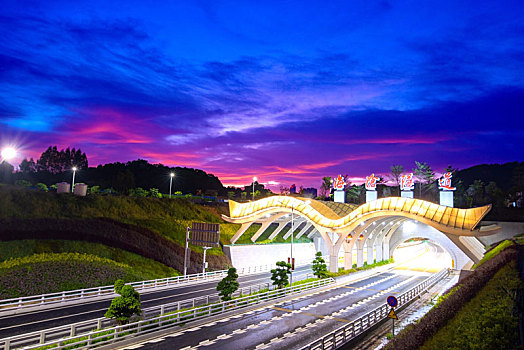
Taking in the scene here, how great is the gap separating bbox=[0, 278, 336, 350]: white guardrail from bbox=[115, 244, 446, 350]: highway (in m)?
0.95

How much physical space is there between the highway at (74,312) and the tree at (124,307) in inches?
218

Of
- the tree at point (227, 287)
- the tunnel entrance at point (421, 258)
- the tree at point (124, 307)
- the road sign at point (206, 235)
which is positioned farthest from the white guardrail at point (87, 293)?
the tunnel entrance at point (421, 258)

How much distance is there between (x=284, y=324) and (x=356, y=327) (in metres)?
5.12

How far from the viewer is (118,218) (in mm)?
48781

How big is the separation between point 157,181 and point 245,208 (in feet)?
261

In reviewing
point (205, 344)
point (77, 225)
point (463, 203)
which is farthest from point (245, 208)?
point (463, 203)

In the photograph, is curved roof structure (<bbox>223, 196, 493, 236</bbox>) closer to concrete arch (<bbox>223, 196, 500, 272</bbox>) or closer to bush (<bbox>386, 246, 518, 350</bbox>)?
concrete arch (<bbox>223, 196, 500, 272</bbox>)

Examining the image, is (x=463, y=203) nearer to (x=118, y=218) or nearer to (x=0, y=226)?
(x=118, y=218)

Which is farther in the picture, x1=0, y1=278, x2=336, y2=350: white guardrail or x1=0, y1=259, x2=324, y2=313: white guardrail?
x1=0, y1=259, x2=324, y2=313: white guardrail

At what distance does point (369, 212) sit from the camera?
47969 millimetres

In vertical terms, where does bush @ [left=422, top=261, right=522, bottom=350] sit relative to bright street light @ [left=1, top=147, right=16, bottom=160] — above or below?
below

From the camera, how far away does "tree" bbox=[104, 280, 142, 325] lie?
20922 mm

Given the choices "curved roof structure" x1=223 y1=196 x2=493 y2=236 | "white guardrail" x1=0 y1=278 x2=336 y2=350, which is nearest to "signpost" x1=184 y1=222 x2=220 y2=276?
"curved roof structure" x1=223 y1=196 x2=493 y2=236

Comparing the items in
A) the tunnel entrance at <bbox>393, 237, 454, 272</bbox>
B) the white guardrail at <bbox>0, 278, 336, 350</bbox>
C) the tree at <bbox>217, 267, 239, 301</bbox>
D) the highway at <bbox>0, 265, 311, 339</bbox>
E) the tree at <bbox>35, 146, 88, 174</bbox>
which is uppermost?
the tree at <bbox>35, 146, 88, 174</bbox>
